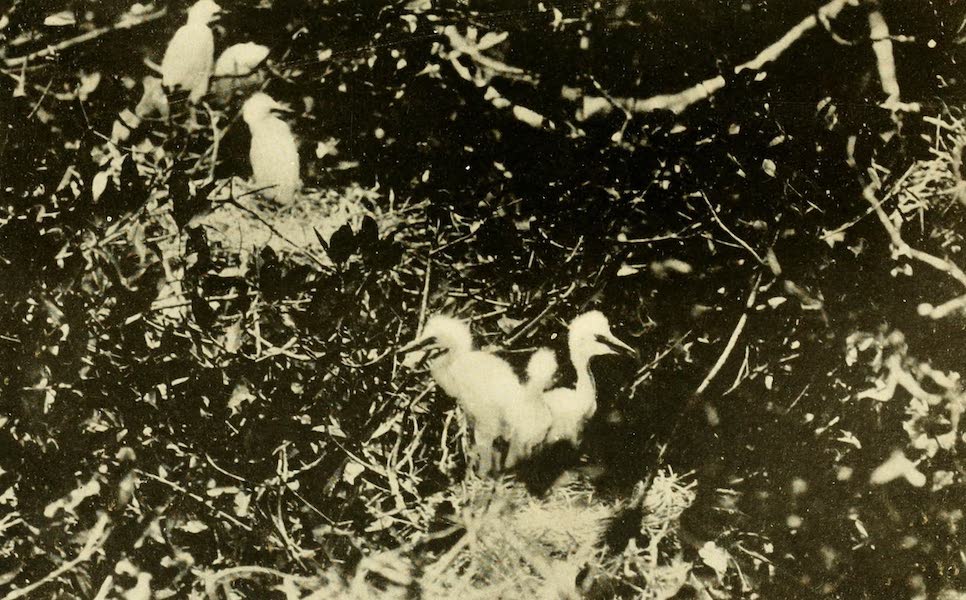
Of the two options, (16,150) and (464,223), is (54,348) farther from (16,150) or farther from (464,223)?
(464,223)

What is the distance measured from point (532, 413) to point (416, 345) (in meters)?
0.17

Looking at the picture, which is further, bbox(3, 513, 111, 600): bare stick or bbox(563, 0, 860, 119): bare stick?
bbox(3, 513, 111, 600): bare stick

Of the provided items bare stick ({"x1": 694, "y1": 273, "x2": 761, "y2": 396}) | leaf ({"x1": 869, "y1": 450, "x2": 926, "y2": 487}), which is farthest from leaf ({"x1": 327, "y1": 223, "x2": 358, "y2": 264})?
leaf ({"x1": 869, "y1": 450, "x2": 926, "y2": 487})

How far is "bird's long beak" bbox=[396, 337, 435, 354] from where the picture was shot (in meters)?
0.81

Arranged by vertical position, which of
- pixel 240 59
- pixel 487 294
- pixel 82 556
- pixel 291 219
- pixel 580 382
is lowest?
pixel 82 556

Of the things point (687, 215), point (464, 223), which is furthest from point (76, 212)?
point (687, 215)

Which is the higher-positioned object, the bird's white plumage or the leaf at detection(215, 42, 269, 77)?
the leaf at detection(215, 42, 269, 77)

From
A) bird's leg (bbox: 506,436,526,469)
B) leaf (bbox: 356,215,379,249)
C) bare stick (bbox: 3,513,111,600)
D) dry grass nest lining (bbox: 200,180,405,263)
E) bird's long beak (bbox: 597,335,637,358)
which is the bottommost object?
bare stick (bbox: 3,513,111,600)

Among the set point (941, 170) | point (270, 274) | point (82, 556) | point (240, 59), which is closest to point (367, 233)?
point (270, 274)

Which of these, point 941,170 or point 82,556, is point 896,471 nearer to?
point 941,170

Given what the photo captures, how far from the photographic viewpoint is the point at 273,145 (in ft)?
2.64

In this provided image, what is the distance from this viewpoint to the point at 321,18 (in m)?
0.80

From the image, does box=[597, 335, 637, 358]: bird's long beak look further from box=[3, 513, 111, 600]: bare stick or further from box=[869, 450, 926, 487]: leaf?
box=[3, 513, 111, 600]: bare stick

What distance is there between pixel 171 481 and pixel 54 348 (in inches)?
9.2
